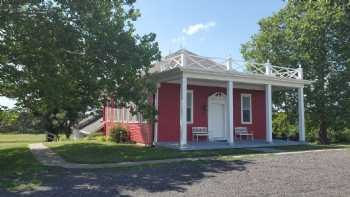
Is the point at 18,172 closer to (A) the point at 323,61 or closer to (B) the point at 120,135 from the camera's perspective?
(B) the point at 120,135

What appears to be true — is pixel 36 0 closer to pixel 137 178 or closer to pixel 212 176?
pixel 137 178

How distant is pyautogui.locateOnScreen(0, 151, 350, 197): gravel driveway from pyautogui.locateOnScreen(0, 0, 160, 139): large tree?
4.29 metres

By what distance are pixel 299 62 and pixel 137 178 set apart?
19.3m

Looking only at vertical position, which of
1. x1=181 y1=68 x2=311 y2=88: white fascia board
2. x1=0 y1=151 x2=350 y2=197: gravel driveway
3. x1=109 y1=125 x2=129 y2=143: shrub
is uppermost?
x1=181 y1=68 x2=311 y2=88: white fascia board

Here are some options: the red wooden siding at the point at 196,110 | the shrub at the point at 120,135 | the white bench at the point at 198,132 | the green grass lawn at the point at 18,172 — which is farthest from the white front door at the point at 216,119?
the green grass lawn at the point at 18,172

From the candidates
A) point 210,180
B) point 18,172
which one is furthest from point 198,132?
point 18,172

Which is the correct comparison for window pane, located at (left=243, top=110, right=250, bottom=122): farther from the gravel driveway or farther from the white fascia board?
the gravel driveway

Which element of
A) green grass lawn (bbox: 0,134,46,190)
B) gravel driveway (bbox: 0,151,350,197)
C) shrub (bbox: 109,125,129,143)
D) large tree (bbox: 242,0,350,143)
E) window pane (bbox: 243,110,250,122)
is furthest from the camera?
large tree (bbox: 242,0,350,143)

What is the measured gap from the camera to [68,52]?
12094 mm

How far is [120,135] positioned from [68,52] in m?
7.61

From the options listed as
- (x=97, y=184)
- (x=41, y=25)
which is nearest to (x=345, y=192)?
(x=97, y=184)

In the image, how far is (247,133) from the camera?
1869cm

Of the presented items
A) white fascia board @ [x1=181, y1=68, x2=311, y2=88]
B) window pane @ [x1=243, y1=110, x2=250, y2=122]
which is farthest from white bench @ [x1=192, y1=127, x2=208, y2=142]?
white fascia board @ [x1=181, y1=68, x2=311, y2=88]

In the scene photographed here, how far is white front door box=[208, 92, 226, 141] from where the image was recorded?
697 inches
